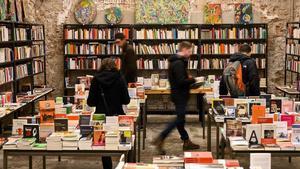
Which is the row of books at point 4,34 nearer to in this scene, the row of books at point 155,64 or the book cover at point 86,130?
the row of books at point 155,64

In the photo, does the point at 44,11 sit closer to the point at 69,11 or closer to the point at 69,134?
the point at 69,11

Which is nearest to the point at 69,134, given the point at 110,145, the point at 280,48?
the point at 110,145

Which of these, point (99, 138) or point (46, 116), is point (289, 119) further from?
point (46, 116)

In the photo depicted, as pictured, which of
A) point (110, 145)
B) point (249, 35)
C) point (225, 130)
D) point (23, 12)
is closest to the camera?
point (110, 145)

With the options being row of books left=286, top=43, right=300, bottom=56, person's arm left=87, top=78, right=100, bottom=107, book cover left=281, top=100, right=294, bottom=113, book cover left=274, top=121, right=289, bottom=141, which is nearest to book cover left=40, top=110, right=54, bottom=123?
person's arm left=87, top=78, right=100, bottom=107

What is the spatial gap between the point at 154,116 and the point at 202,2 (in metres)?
3.03

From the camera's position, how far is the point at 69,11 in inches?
487

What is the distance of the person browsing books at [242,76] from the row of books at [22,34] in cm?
455

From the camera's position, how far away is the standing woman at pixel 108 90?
21.2 ft

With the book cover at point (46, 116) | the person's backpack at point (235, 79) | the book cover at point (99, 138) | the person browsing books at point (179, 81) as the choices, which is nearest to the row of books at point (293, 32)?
the person's backpack at point (235, 79)

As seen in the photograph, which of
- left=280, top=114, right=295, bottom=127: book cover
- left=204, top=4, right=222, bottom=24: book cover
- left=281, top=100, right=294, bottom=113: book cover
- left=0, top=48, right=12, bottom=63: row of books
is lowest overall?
left=280, top=114, right=295, bottom=127: book cover

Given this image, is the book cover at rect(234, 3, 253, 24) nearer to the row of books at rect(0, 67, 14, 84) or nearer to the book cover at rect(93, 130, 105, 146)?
the row of books at rect(0, 67, 14, 84)

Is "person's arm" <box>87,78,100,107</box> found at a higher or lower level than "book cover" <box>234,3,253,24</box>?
lower

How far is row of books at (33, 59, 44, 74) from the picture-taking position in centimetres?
1136
